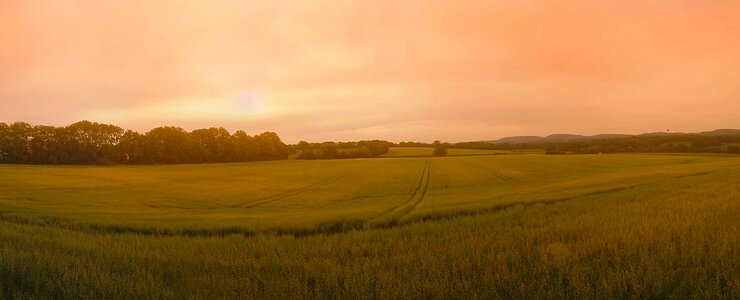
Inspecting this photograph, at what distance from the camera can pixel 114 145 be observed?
3465 inches

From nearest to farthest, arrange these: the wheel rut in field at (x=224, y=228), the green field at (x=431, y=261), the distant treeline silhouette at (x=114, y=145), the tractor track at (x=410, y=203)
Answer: the green field at (x=431, y=261) < the wheel rut in field at (x=224, y=228) < the tractor track at (x=410, y=203) < the distant treeline silhouette at (x=114, y=145)

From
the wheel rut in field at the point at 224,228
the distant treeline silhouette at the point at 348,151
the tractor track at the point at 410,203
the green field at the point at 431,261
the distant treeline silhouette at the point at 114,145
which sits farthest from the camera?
the distant treeline silhouette at the point at 348,151

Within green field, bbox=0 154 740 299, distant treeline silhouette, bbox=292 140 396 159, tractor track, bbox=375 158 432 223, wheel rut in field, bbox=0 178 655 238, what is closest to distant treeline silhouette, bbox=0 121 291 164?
distant treeline silhouette, bbox=292 140 396 159

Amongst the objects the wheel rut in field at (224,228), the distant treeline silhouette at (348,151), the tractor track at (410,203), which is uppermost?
the distant treeline silhouette at (348,151)

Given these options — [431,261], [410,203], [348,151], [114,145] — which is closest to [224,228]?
[431,261]

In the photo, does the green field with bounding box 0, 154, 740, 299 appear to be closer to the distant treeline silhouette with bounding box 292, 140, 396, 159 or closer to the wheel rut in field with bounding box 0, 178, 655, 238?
the wheel rut in field with bounding box 0, 178, 655, 238

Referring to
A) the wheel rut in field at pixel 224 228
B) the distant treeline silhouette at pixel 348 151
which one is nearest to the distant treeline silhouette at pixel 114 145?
the distant treeline silhouette at pixel 348 151

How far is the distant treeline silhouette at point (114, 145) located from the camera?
266 feet

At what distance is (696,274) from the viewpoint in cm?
637

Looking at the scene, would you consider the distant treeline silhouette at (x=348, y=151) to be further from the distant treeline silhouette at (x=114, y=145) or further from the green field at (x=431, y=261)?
the green field at (x=431, y=261)

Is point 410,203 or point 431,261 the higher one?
point 431,261

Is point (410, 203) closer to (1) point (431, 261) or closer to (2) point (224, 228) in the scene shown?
(2) point (224, 228)

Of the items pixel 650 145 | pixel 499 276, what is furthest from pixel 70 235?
pixel 650 145

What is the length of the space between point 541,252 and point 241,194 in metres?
27.6
